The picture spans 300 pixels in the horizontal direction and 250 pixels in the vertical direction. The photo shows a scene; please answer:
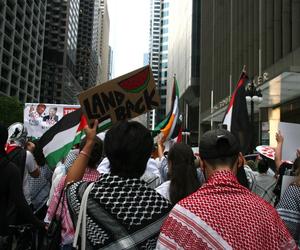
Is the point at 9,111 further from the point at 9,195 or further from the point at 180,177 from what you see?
the point at 180,177

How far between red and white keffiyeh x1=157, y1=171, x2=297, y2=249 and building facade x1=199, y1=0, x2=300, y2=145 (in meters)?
16.8

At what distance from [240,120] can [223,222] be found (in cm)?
316

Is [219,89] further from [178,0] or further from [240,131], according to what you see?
[178,0]

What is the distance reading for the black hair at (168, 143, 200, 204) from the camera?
3.59 metres

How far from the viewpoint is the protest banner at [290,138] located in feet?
15.4

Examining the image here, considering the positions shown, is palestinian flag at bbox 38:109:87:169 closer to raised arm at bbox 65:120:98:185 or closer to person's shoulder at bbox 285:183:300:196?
raised arm at bbox 65:120:98:185

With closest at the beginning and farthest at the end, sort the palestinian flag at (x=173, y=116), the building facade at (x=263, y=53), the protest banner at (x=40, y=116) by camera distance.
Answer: the palestinian flag at (x=173, y=116)
the protest banner at (x=40, y=116)
the building facade at (x=263, y=53)

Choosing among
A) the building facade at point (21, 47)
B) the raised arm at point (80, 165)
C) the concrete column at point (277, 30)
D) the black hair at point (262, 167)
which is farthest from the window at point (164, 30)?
the raised arm at point (80, 165)

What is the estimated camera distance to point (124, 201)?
7.26ft

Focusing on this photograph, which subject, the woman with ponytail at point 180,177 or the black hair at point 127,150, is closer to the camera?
the black hair at point 127,150

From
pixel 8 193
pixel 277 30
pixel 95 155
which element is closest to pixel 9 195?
pixel 8 193

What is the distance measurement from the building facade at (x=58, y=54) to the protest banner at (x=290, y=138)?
120988 mm

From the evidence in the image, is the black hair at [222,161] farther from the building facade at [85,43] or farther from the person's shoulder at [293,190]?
the building facade at [85,43]

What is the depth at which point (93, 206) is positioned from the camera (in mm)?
2219
